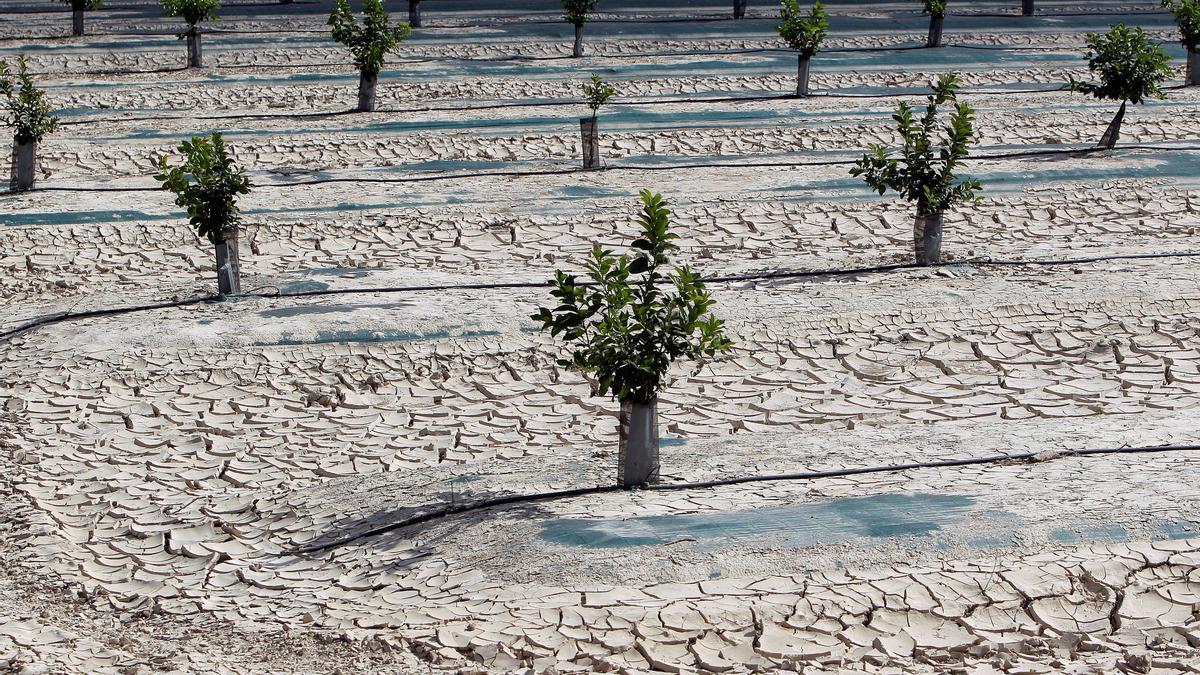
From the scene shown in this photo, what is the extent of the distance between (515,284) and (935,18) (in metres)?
12.1

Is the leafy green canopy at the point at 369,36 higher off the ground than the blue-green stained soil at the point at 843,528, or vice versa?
the leafy green canopy at the point at 369,36

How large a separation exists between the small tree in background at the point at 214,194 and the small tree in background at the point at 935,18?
1275 centimetres

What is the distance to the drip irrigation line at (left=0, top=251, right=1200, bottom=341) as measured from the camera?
9930 mm

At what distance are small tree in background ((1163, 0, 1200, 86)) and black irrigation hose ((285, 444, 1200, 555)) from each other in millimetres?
11994

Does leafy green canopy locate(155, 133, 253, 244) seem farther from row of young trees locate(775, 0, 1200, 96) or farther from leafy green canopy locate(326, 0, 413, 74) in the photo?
row of young trees locate(775, 0, 1200, 96)

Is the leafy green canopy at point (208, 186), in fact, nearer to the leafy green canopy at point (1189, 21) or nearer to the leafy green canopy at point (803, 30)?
the leafy green canopy at point (803, 30)

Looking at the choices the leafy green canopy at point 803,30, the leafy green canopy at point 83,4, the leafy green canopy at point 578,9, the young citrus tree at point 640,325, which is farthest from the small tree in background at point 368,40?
the young citrus tree at point 640,325

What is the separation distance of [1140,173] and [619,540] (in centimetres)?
940

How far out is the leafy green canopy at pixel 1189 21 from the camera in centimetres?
1731

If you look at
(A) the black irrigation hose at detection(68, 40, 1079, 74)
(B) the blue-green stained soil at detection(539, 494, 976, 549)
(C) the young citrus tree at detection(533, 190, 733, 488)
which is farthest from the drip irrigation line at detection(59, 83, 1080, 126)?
(B) the blue-green stained soil at detection(539, 494, 976, 549)

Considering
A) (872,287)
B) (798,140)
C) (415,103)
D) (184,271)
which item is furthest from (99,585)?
(415,103)

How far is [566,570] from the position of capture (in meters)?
6.03

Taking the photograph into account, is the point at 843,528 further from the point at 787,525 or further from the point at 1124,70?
the point at 1124,70

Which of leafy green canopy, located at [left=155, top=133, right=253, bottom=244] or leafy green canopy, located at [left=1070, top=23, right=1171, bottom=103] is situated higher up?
leafy green canopy, located at [left=1070, top=23, right=1171, bottom=103]
